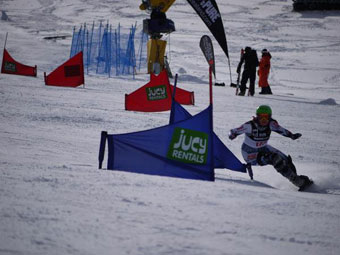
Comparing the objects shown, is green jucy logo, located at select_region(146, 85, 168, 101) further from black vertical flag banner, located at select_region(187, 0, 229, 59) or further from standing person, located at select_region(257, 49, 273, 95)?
standing person, located at select_region(257, 49, 273, 95)

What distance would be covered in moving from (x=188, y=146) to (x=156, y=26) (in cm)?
1191

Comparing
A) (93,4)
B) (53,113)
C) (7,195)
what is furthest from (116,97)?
(93,4)

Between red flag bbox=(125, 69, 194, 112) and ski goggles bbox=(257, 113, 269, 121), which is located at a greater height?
ski goggles bbox=(257, 113, 269, 121)

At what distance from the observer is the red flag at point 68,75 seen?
1328 cm

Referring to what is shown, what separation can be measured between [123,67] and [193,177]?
645 inches

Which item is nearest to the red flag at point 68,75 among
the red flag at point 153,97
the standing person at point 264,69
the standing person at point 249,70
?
the red flag at point 153,97

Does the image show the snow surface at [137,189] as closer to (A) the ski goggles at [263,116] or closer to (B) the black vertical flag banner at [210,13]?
(A) the ski goggles at [263,116]

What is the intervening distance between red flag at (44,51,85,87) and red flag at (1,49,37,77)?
9.11 ft

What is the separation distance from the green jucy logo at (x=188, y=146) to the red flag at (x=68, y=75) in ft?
29.3

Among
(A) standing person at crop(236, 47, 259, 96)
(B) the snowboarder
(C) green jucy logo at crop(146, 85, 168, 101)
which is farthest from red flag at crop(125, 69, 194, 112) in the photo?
(A) standing person at crop(236, 47, 259, 96)

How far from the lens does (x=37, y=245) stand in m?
2.75

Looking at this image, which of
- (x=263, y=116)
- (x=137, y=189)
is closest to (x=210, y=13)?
(x=263, y=116)

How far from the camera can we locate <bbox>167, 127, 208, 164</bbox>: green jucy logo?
189 inches

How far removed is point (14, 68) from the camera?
16.1m
